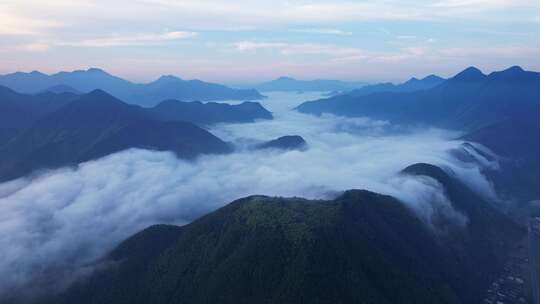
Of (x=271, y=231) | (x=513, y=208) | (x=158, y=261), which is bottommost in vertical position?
(x=513, y=208)

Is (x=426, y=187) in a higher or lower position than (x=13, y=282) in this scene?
higher

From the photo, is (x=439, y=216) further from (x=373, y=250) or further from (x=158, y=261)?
(x=158, y=261)

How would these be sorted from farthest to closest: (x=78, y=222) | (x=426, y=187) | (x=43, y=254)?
1. (x=426, y=187)
2. (x=78, y=222)
3. (x=43, y=254)

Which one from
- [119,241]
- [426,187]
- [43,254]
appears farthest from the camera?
[426,187]

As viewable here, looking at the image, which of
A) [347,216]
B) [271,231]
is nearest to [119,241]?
[271,231]

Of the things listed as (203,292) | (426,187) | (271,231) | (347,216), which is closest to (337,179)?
(426,187)

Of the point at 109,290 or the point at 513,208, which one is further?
the point at 513,208
